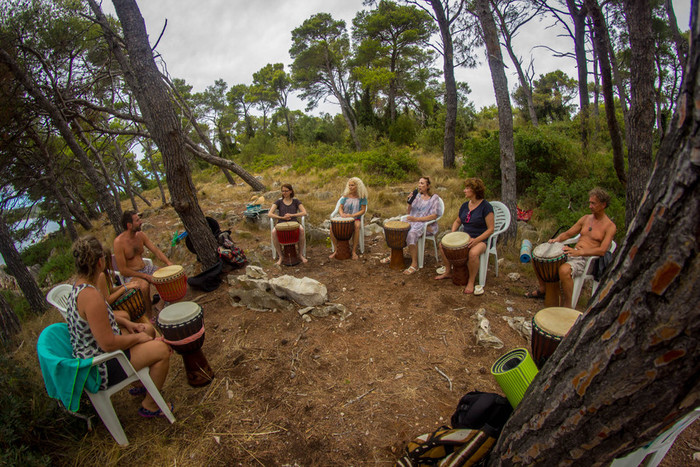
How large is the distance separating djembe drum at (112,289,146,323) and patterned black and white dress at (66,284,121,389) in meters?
1.05

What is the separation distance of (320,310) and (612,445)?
3.10m

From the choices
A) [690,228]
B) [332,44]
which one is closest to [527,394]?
[690,228]

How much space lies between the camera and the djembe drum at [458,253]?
424 cm

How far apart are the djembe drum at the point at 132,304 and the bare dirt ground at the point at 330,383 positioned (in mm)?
599

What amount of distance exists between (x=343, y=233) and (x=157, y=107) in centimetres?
315

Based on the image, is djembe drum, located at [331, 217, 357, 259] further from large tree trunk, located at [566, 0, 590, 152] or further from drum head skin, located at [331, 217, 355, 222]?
large tree trunk, located at [566, 0, 590, 152]

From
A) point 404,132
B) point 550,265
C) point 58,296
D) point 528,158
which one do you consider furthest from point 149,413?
point 404,132

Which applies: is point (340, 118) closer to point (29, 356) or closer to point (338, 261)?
point (338, 261)

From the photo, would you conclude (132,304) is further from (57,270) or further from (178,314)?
(57,270)

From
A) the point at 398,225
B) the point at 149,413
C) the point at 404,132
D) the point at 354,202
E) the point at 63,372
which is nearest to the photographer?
Result: the point at 63,372

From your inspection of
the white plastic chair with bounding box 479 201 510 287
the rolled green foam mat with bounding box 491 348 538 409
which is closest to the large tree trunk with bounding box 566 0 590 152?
the white plastic chair with bounding box 479 201 510 287

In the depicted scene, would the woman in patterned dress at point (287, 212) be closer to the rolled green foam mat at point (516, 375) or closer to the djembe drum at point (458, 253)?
the djembe drum at point (458, 253)

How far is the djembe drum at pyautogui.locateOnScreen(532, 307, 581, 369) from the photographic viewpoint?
2268 millimetres

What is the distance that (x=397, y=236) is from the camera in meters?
4.93
